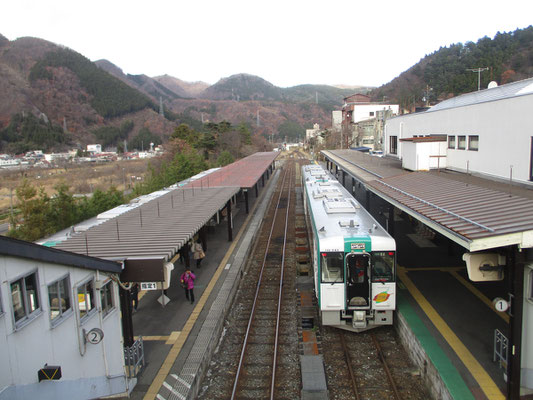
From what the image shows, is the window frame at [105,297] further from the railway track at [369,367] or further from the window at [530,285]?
the window at [530,285]

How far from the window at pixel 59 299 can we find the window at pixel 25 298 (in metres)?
0.27

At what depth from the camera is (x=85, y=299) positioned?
6223 millimetres

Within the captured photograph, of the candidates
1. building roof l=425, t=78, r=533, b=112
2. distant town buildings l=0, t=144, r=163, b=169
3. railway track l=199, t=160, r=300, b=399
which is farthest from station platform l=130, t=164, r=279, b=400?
distant town buildings l=0, t=144, r=163, b=169

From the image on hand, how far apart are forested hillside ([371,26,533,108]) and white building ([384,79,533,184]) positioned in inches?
1493

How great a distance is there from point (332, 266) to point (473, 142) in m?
6.71

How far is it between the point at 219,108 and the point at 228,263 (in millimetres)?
173202

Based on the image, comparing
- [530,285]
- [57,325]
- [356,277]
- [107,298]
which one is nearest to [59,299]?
[57,325]

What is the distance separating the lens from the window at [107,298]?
6.80m

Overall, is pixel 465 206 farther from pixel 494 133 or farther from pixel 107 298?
pixel 107 298

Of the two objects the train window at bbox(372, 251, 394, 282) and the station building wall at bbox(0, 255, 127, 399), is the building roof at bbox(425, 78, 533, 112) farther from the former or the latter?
the station building wall at bbox(0, 255, 127, 399)

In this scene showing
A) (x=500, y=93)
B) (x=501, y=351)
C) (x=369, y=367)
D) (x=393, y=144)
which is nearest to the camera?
(x=501, y=351)

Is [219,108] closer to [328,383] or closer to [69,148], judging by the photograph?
[69,148]

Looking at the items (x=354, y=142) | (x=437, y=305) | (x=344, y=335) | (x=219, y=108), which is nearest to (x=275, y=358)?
(x=344, y=335)

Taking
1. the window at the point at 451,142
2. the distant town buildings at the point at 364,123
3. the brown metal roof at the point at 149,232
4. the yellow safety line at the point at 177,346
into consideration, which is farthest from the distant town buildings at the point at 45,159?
the window at the point at 451,142
